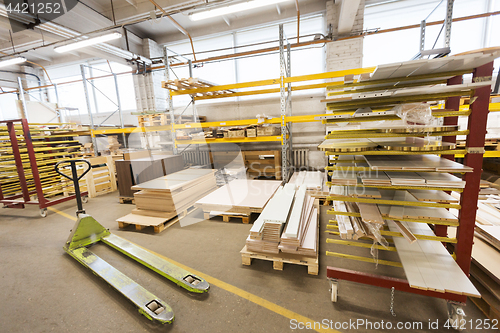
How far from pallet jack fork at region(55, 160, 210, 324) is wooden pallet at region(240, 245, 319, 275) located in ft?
2.30

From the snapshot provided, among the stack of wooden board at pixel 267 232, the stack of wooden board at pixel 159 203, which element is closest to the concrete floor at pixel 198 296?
the stack of wooden board at pixel 267 232

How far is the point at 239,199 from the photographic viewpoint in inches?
184

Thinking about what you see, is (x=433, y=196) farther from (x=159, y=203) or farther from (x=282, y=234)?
(x=159, y=203)

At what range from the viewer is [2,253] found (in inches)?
145

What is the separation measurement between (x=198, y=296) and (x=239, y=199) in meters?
2.39

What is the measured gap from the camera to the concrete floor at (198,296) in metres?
2.13

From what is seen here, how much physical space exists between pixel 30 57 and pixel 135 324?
16.4 m

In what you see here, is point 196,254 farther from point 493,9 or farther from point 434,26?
point 493,9

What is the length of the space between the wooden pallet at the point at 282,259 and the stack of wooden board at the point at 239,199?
1305 millimetres

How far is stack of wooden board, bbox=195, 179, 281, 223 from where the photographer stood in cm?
435

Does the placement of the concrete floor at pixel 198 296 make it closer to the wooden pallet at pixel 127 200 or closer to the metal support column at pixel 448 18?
the wooden pallet at pixel 127 200

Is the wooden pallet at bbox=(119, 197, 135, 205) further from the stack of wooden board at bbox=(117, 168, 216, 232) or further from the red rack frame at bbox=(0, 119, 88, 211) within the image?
the red rack frame at bbox=(0, 119, 88, 211)

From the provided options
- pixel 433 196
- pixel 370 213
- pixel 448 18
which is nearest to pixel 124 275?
pixel 370 213

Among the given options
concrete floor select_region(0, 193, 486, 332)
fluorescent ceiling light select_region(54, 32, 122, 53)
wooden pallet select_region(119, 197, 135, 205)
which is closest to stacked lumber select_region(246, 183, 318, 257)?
concrete floor select_region(0, 193, 486, 332)
